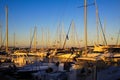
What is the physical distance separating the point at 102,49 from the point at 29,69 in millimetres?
15669

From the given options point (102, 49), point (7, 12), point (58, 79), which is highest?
point (7, 12)

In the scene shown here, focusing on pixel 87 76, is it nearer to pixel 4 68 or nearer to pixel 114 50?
pixel 4 68

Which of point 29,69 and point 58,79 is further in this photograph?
point 29,69

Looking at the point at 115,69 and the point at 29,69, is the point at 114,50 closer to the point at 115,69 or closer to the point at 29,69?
the point at 29,69

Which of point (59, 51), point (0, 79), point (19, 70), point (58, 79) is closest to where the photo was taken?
point (0, 79)

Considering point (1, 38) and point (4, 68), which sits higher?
point (1, 38)

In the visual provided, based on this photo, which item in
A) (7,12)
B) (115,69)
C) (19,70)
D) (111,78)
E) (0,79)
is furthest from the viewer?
(7,12)

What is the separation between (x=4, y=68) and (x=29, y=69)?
2.47 metres

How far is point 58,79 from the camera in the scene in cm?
1534

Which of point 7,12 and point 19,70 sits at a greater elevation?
point 7,12

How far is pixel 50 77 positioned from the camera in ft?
52.1

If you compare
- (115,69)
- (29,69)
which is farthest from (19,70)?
(115,69)

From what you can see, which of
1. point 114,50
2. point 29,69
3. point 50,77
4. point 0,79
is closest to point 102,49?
point 114,50

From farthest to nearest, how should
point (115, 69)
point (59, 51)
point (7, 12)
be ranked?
point (59, 51)
point (7, 12)
point (115, 69)
